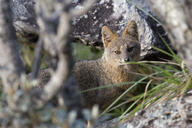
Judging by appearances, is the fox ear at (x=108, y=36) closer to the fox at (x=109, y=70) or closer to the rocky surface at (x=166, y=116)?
the fox at (x=109, y=70)

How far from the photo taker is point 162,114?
2.89m

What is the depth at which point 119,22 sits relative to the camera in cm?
520

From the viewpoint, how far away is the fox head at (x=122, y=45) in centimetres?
457

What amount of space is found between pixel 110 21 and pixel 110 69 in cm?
93

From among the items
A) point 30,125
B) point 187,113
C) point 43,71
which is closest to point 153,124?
point 187,113

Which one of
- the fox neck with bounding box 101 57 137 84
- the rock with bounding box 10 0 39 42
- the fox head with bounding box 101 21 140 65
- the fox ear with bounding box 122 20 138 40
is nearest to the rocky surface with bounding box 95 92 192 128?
the fox head with bounding box 101 21 140 65

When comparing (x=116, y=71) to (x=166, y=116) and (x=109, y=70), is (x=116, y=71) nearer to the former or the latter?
(x=109, y=70)

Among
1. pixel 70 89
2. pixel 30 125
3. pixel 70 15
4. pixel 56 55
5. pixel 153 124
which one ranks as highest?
pixel 70 15

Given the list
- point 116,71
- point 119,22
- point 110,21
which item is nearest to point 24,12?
point 110,21

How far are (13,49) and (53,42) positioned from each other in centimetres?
56

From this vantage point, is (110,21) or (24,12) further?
(24,12)

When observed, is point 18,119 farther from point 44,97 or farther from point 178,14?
point 178,14

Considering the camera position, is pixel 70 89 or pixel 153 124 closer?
pixel 70 89

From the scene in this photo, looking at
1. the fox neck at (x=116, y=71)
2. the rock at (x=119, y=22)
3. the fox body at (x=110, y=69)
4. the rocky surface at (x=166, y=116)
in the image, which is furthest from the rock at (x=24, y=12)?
the rocky surface at (x=166, y=116)
